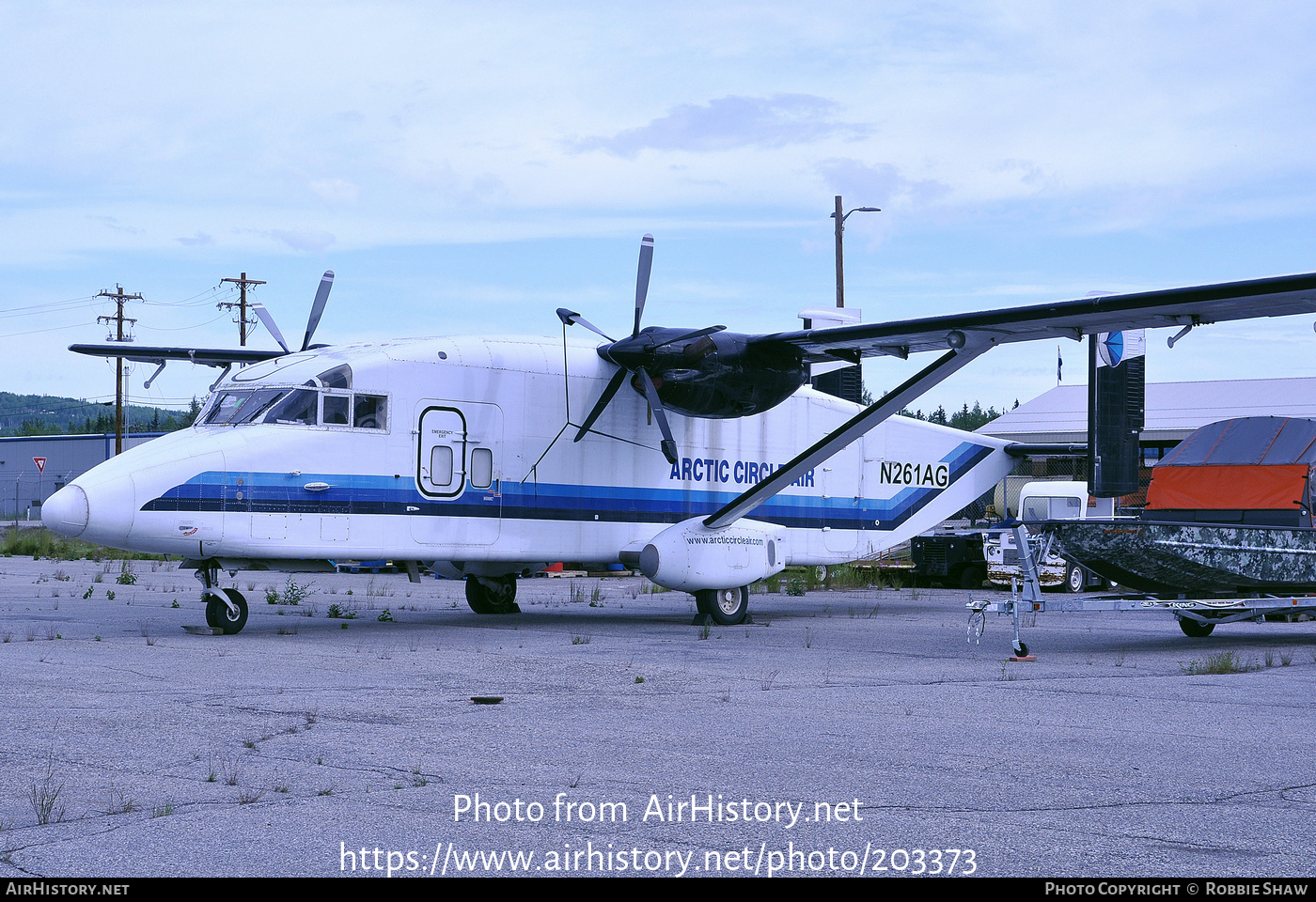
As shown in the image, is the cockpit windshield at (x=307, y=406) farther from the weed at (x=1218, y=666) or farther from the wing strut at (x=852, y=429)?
the weed at (x=1218, y=666)

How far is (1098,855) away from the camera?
515cm

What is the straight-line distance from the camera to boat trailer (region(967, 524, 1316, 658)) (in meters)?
13.3

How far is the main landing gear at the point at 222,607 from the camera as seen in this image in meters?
14.9

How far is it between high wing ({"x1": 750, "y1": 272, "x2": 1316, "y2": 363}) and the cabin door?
4150 mm

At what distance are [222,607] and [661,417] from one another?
614 cm

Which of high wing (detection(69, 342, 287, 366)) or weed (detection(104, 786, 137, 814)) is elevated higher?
high wing (detection(69, 342, 287, 366))

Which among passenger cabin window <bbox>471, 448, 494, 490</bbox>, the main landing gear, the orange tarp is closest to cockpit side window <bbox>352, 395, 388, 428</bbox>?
passenger cabin window <bbox>471, 448, 494, 490</bbox>

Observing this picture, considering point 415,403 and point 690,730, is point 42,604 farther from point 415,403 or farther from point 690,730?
point 690,730

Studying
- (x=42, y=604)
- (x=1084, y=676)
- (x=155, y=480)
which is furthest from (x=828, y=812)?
(x=42, y=604)

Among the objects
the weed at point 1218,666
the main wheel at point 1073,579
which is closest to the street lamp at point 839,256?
the main wheel at point 1073,579

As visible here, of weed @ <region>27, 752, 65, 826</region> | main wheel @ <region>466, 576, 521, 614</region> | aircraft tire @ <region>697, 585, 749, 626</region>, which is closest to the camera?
weed @ <region>27, 752, 65, 826</region>

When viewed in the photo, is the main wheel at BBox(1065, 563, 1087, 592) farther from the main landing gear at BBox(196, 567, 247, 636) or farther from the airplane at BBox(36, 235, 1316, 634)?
the main landing gear at BBox(196, 567, 247, 636)

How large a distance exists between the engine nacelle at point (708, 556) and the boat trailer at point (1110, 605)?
14.1 feet

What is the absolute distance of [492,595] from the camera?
1928cm
